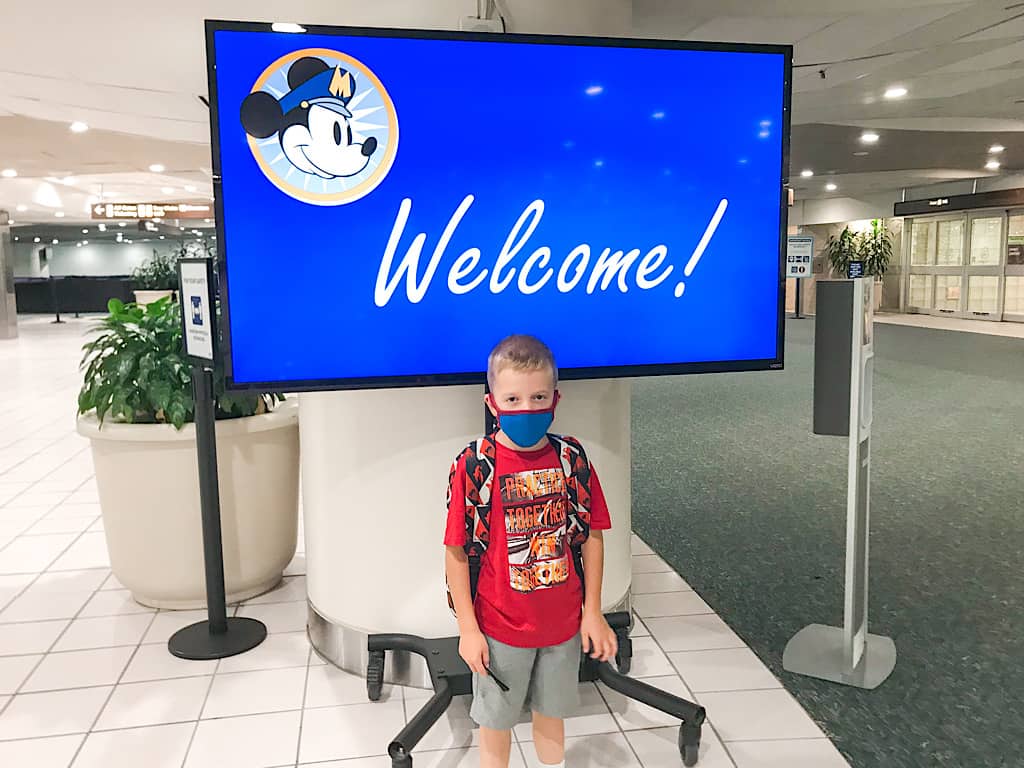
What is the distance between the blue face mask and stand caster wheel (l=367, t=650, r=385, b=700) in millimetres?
1020

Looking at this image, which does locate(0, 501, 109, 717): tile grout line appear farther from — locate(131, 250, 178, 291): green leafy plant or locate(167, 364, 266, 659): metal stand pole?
locate(131, 250, 178, 291): green leafy plant

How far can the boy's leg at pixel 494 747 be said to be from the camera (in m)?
1.91

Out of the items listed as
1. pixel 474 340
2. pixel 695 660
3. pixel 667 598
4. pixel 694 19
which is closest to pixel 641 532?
pixel 667 598

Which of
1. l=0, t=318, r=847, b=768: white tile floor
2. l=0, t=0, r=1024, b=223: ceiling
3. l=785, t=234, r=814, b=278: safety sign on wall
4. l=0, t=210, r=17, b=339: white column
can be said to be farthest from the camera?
l=0, t=210, r=17, b=339: white column

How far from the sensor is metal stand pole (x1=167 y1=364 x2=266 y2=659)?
2.73 metres

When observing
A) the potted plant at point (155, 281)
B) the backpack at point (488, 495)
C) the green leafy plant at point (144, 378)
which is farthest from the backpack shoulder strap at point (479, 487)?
the potted plant at point (155, 281)

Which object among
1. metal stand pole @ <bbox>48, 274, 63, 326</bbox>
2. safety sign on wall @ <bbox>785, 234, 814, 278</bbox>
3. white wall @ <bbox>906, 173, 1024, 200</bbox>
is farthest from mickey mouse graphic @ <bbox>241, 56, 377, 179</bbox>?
metal stand pole @ <bbox>48, 274, 63, 326</bbox>

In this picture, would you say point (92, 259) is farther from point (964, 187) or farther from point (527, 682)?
point (527, 682)

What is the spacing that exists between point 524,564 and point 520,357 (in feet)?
1.43

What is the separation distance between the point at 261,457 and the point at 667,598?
1601 mm

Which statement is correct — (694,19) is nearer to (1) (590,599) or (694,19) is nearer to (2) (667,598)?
(2) (667,598)

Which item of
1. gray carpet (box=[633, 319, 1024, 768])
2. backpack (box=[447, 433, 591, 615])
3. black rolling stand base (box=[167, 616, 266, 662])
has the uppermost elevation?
backpack (box=[447, 433, 591, 615])

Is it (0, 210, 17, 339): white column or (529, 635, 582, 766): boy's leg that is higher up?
(0, 210, 17, 339): white column

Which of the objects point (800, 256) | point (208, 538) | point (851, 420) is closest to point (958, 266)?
point (800, 256)
